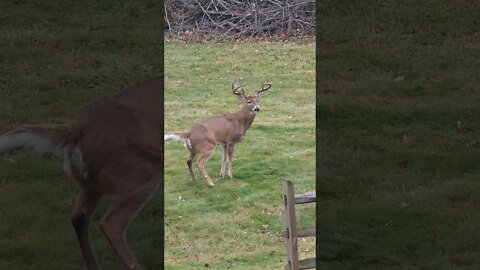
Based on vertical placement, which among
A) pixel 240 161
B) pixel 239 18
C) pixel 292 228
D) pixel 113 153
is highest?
pixel 239 18

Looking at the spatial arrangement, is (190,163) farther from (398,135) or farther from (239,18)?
(398,135)

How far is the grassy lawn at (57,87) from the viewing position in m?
3.33

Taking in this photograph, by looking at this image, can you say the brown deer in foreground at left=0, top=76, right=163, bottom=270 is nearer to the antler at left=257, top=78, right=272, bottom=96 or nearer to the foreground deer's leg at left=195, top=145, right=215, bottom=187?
the foreground deer's leg at left=195, top=145, right=215, bottom=187

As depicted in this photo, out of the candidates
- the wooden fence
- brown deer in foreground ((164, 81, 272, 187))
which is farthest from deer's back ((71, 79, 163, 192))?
the wooden fence

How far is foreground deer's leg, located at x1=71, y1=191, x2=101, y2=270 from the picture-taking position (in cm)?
328

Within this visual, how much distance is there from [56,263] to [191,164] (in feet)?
2.32

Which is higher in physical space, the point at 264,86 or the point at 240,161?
the point at 264,86

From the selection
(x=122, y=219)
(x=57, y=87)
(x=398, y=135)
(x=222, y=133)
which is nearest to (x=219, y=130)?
(x=222, y=133)

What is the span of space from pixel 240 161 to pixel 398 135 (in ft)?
3.16

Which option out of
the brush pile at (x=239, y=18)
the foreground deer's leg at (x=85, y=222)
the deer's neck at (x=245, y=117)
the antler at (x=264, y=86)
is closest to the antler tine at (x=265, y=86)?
the antler at (x=264, y=86)

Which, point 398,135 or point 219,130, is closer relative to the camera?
point 219,130

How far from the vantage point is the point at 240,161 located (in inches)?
137

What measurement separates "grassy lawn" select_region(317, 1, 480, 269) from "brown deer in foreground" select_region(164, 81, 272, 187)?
0.42 meters

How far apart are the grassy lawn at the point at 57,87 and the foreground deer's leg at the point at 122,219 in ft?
0.14
